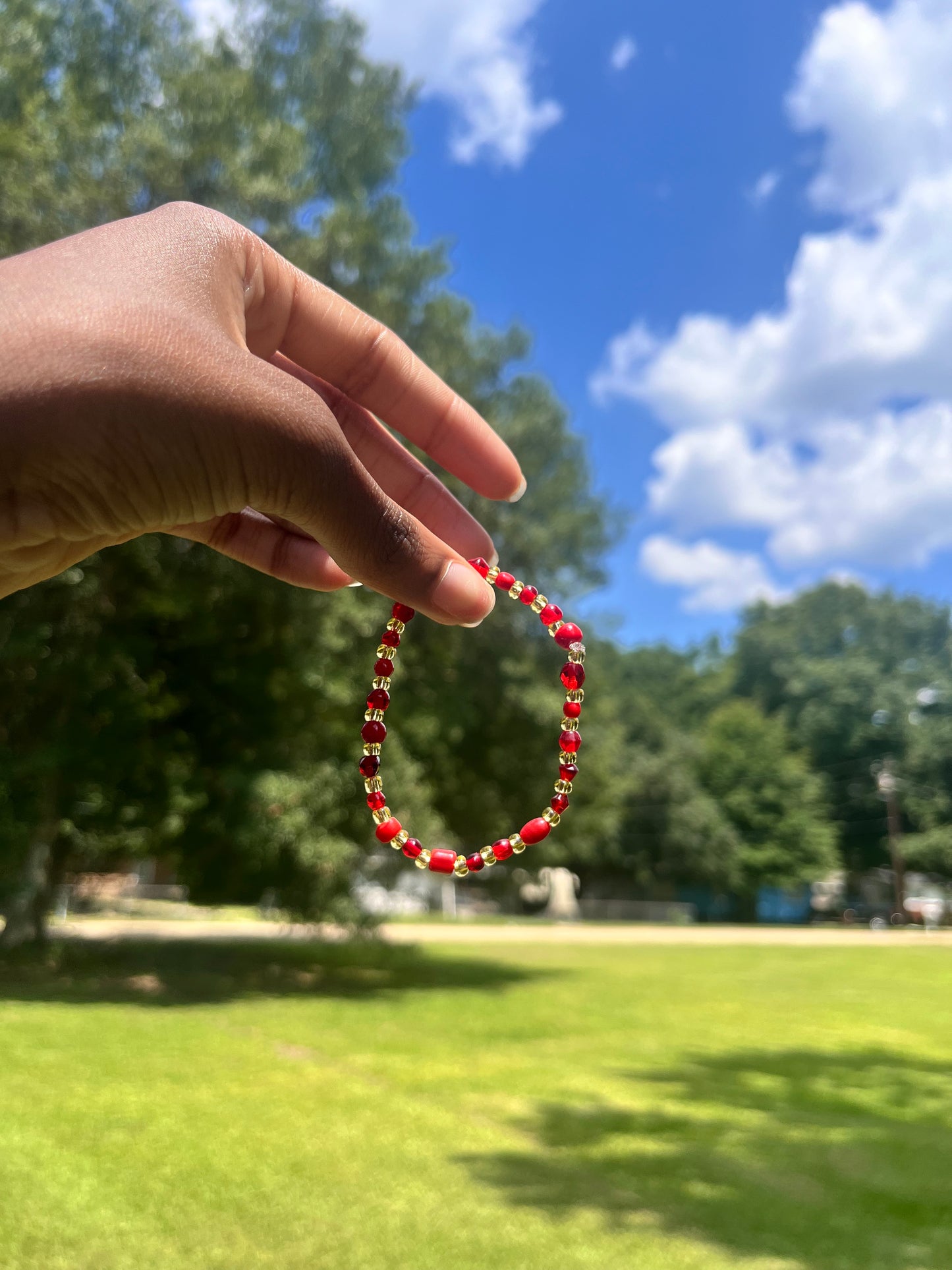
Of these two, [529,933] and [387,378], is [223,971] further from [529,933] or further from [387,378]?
[529,933]

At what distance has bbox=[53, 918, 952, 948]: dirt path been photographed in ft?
74.6

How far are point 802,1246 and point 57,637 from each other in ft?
36.6

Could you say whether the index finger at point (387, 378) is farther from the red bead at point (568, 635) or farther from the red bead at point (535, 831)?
the red bead at point (535, 831)

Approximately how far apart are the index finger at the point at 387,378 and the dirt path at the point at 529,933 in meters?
16.5

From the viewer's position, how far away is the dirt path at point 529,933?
22750 millimetres

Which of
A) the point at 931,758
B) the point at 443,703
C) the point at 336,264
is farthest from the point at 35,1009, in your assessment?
the point at 931,758

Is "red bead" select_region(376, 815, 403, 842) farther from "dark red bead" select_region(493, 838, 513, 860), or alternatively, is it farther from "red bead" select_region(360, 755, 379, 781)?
"dark red bead" select_region(493, 838, 513, 860)

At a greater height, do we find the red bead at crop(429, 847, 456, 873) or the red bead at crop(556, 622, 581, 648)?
the red bead at crop(556, 622, 581, 648)

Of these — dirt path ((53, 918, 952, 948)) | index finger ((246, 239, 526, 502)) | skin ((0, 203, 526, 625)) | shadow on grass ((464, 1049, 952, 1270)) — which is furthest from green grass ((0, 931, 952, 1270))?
dirt path ((53, 918, 952, 948))

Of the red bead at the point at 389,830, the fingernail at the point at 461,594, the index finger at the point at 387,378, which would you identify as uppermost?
the index finger at the point at 387,378

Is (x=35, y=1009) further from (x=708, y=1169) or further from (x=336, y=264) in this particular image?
(x=336, y=264)

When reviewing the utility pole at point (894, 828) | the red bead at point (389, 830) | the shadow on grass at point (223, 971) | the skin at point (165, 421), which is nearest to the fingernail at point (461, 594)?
the skin at point (165, 421)

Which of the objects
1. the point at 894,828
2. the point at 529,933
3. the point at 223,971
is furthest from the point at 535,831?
the point at 894,828

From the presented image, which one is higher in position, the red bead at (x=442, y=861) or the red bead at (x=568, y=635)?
the red bead at (x=568, y=635)
